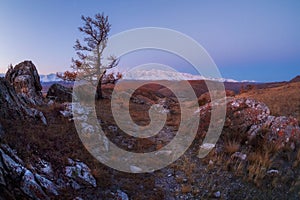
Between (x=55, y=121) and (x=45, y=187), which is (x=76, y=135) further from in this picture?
(x=45, y=187)

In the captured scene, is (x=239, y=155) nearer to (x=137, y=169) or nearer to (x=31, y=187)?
(x=137, y=169)

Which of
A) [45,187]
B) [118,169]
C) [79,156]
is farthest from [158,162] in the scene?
[45,187]

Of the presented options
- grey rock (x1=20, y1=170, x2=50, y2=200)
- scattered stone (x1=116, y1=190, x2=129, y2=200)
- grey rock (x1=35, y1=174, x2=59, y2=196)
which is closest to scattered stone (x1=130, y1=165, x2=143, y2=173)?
scattered stone (x1=116, y1=190, x2=129, y2=200)

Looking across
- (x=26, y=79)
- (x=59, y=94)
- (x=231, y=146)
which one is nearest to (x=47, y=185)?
(x=231, y=146)

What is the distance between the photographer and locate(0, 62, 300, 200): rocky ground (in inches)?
242

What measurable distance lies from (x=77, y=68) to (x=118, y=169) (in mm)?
17943

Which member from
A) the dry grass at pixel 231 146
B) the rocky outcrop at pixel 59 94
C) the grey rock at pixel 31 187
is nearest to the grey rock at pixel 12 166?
the grey rock at pixel 31 187

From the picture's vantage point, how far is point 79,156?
8.23 m

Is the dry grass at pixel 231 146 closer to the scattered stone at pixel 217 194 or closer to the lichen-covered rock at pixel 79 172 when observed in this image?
the scattered stone at pixel 217 194

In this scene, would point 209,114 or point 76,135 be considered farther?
point 209,114

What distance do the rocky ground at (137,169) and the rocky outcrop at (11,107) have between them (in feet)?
0.12

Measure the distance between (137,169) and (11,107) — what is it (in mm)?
5954

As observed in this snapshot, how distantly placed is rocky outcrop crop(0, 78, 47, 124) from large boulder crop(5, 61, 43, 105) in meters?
5.52

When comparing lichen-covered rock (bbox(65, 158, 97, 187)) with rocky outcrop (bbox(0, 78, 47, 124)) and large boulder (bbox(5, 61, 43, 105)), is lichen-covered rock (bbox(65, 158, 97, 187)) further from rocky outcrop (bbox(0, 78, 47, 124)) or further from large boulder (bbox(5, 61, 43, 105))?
large boulder (bbox(5, 61, 43, 105))
